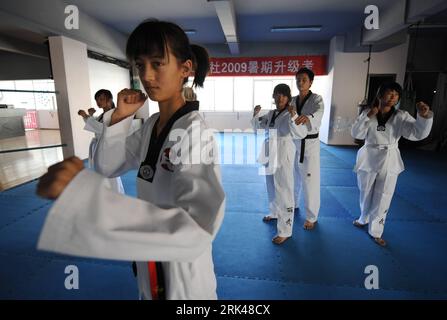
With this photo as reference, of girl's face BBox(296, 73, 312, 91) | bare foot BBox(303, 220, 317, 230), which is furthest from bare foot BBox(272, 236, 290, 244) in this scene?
girl's face BBox(296, 73, 312, 91)

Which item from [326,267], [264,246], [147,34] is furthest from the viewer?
[264,246]

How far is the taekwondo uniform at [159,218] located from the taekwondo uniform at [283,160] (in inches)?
72.7

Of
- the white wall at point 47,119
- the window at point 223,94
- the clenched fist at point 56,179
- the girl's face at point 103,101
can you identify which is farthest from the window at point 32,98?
the clenched fist at point 56,179

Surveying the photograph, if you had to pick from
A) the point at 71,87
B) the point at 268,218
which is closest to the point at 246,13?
the point at 71,87

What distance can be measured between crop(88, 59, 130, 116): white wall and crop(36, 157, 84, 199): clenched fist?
698 centimetres

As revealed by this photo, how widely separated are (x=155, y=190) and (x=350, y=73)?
8745 mm

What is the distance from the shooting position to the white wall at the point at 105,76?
23.7ft

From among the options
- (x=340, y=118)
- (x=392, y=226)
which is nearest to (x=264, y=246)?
(x=392, y=226)

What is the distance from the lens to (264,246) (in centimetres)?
264

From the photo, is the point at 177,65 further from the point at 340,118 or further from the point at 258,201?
the point at 340,118

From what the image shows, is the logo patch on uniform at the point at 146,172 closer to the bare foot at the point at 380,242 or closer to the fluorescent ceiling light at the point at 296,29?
the bare foot at the point at 380,242

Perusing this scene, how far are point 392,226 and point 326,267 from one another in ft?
4.46

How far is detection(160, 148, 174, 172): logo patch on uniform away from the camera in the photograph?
0.78 meters

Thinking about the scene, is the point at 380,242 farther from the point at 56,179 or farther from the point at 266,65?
the point at 266,65
